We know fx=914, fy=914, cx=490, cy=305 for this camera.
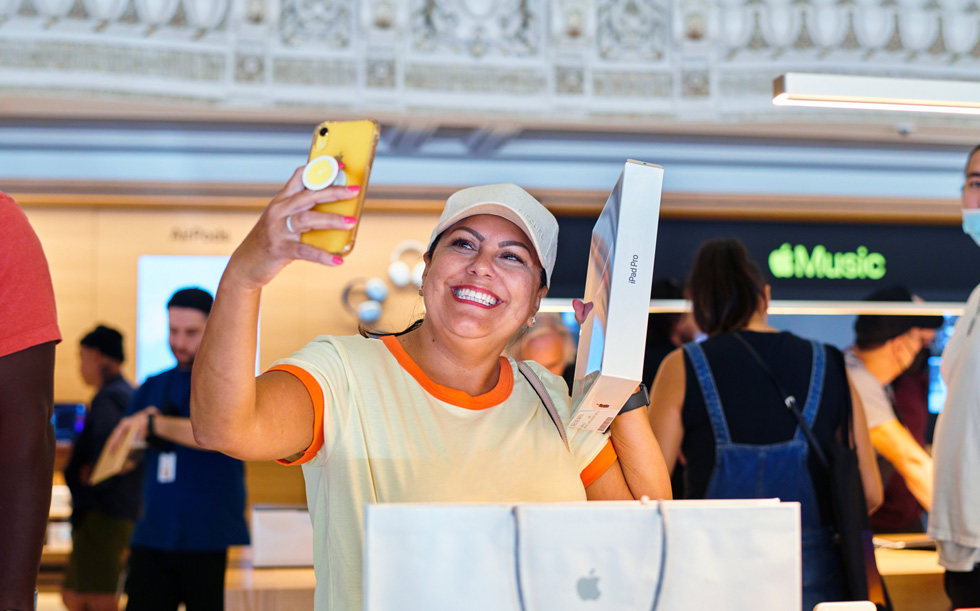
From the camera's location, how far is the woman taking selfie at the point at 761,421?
257 centimetres

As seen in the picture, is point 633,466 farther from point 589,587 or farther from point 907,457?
point 907,457

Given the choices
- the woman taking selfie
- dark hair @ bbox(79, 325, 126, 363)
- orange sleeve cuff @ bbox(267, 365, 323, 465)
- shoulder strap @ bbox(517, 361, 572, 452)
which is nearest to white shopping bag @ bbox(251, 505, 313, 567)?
the woman taking selfie

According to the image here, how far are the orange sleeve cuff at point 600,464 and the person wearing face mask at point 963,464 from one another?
4.27 feet

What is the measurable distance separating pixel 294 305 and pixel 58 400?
1639 mm

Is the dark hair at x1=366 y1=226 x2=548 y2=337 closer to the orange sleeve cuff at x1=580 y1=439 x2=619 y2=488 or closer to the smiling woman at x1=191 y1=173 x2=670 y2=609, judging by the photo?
the smiling woman at x1=191 y1=173 x2=670 y2=609

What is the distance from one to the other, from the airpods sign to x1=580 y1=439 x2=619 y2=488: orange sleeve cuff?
5187 millimetres

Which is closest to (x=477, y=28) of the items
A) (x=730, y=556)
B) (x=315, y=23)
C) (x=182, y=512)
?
(x=315, y=23)

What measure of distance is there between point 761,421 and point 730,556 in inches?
64.8

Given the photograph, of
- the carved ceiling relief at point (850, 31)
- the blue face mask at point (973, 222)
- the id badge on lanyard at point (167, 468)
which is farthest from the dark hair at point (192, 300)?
the carved ceiling relief at point (850, 31)

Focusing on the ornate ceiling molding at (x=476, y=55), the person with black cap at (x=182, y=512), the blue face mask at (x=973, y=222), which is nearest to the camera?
the blue face mask at (x=973, y=222)

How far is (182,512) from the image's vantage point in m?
3.40

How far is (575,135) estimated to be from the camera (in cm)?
596

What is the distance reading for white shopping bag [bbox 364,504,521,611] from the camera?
0.97 m

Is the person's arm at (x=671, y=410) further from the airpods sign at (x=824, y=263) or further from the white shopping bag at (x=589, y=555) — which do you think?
the airpods sign at (x=824, y=263)
